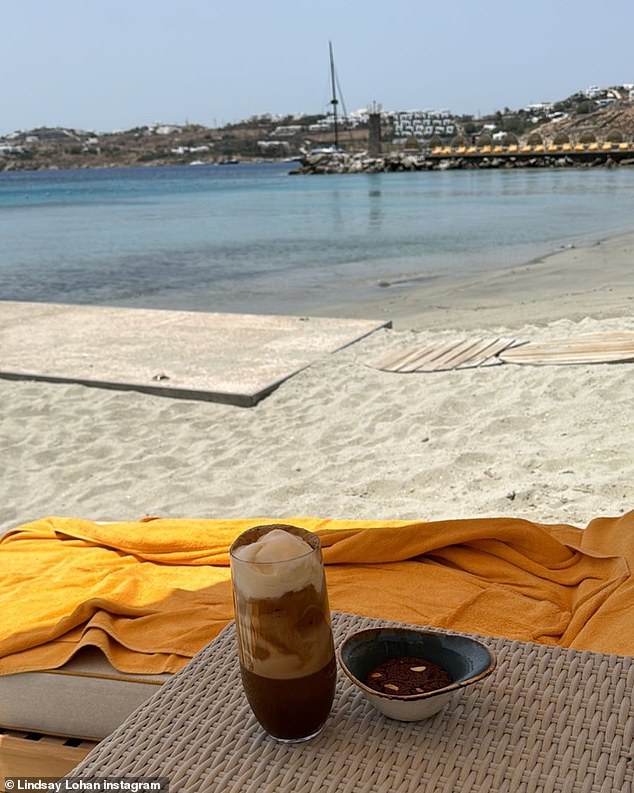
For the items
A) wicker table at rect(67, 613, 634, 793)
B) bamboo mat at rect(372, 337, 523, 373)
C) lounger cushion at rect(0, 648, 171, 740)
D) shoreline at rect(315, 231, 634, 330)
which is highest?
wicker table at rect(67, 613, 634, 793)

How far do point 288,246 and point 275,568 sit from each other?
651 inches

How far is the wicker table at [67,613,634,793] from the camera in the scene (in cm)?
100

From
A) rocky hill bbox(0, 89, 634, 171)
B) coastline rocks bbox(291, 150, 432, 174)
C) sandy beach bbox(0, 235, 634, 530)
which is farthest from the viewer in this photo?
rocky hill bbox(0, 89, 634, 171)

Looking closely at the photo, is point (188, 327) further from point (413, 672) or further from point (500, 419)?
point (413, 672)

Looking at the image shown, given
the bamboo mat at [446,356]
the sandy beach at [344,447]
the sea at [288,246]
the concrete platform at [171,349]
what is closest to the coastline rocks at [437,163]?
the sea at [288,246]

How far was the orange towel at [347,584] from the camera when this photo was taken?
6.03 feet

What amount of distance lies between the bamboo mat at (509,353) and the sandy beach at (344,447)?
0.11 metres

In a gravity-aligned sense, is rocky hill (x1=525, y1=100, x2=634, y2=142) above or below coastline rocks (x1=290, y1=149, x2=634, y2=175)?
above

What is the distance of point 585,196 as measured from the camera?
25.8 meters

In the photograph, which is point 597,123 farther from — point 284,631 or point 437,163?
point 284,631

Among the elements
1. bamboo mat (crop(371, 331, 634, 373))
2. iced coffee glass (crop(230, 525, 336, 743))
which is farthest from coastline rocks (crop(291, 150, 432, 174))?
iced coffee glass (crop(230, 525, 336, 743))

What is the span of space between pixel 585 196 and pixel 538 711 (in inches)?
1051

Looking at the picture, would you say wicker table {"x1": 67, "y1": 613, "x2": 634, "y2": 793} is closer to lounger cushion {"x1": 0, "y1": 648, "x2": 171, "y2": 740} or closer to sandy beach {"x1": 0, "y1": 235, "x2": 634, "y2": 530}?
lounger cushion {"x1": 0, "y1": 648, "x2": 171, "y2": 740}

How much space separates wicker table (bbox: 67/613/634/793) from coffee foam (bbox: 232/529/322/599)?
0.20 m
